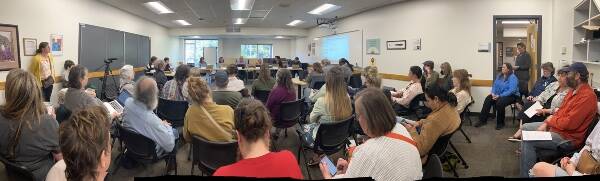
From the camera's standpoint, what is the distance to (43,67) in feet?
20.3

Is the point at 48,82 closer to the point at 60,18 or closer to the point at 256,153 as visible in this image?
the point at 60,18

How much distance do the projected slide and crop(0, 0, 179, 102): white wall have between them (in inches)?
246

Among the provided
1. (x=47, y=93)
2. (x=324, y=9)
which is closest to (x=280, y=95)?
(x=47, y=93)

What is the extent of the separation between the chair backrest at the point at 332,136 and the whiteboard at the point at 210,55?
17.0m

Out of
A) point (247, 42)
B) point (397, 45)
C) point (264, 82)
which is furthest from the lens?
point (247, 42)

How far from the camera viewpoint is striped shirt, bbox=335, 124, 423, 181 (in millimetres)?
1708

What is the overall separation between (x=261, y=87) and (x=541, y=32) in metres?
4.78

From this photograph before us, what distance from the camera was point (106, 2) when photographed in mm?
8992

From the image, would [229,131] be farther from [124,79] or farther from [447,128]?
[124,79]

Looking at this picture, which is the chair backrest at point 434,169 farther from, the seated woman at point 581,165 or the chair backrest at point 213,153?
the chair backrest at point 213,153

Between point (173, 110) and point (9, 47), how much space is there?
10.3 feet

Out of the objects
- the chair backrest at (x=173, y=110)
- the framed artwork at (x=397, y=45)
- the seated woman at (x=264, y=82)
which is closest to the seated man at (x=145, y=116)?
the chair backrest at (x=173, y=110)

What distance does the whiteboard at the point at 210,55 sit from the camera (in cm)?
1994

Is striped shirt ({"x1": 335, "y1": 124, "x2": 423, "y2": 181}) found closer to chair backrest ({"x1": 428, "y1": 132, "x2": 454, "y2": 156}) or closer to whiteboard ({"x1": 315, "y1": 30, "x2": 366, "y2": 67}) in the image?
chair backrest ({"x1": 428, "y1": 132, "x2": 454, "y2": 156})
